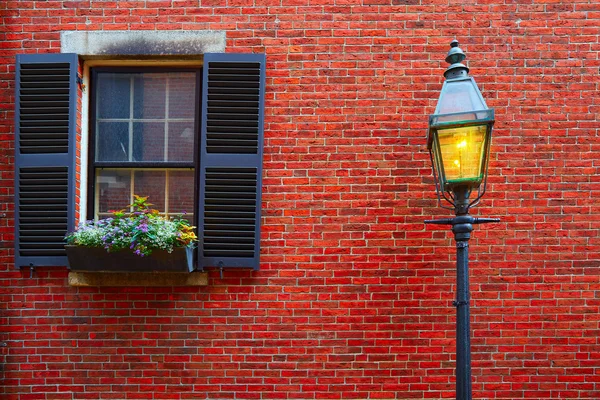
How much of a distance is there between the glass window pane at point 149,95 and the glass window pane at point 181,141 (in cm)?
22

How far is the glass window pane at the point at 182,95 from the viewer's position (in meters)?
4.57

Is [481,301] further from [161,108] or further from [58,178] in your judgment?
[58,178]

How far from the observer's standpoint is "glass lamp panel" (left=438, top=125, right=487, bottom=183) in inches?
123

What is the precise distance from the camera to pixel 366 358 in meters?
4.25

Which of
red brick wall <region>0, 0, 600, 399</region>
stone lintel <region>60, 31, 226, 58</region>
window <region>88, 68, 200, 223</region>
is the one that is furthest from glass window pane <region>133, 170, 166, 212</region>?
stone lintel <region>60, 31, 226, 58</region>

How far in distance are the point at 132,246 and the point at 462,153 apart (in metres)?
2.56

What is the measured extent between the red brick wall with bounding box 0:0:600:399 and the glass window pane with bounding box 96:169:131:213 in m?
0.74

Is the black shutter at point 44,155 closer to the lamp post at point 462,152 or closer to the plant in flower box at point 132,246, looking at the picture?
the plant in flower box at point 132,246

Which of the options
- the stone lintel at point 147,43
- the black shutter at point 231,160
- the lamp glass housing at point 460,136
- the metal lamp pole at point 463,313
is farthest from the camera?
the stone lintel at point 147,43

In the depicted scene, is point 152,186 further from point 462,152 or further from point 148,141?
point 462,152

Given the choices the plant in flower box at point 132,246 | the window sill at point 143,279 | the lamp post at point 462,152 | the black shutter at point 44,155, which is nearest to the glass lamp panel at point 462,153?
the lamp post at point 462,152

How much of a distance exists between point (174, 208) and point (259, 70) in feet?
4.73

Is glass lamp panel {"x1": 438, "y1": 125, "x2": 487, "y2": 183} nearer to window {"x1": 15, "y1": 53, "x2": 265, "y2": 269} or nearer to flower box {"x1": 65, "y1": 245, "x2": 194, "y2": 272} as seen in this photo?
window {"x1": 15, "y1": 53, "x2": 265, "y2": 269}

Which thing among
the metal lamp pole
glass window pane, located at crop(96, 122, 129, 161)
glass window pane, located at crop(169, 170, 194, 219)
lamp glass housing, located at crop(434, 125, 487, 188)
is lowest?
the metal lamp pole
